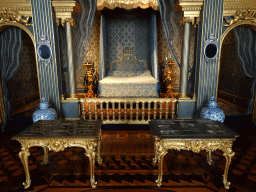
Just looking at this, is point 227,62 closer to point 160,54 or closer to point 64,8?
point 160,54

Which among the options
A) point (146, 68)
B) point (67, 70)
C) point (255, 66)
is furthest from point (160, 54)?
point (67, 70)

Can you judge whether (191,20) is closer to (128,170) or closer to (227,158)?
(227,158)

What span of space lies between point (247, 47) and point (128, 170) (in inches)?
174

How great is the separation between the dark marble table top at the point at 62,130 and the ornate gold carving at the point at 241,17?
3.85 meters

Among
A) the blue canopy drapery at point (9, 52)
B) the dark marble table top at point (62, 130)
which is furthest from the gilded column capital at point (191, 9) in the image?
the blue canopy drapery at point (9, 52)

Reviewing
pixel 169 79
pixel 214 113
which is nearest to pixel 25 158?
pixel 214 113

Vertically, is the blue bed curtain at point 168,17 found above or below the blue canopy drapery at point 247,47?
above

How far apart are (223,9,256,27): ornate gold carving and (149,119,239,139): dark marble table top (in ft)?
8.98

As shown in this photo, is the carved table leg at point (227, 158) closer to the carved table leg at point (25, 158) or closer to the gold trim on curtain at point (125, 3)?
the carved table leg at point (25, 158)

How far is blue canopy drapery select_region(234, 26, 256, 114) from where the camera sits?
4.47 meters

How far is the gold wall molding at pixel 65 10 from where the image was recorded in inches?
160

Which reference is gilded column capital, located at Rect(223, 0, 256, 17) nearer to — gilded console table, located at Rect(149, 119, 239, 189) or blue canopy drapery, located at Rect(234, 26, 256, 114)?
blue canopy drapery, located at Rect(234, 26, 256, 114)

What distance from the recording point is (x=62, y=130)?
8.40ft

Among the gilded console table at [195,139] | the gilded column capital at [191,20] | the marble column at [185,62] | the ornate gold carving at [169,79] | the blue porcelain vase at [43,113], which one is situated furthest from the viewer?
the ornate gold carving at [169,79]
